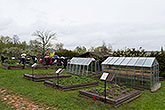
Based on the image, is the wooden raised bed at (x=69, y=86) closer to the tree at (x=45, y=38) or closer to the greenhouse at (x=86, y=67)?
the greenhouse at (x=86, y=67)

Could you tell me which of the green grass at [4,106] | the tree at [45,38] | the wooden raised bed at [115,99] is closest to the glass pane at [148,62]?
the wooden raised bed at [115,99]

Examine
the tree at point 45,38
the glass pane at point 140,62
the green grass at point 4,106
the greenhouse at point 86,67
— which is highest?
the tree at point 45,38

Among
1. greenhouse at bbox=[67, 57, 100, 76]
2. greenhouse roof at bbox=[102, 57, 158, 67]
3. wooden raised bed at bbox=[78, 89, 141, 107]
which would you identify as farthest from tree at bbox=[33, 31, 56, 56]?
wooden raised bed at bbox=[78, 89, 141, 107]

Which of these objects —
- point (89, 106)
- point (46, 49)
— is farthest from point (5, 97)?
point (46, 49)

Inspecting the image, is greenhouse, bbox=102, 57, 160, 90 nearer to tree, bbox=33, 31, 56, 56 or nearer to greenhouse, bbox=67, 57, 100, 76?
greenhouse, bbox=67, 57, 100, 76

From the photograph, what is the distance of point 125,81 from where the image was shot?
36.2ft

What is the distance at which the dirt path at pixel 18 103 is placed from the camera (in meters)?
5.91

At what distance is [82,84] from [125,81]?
3.64 metres

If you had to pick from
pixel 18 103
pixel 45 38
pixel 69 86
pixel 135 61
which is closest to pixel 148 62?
pixel 135 61

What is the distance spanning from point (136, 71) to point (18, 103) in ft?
26.9

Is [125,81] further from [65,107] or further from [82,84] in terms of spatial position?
[65,107]

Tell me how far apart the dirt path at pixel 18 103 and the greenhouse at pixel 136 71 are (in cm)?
687

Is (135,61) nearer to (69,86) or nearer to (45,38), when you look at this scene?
(69,86)

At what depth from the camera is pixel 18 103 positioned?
634cm
